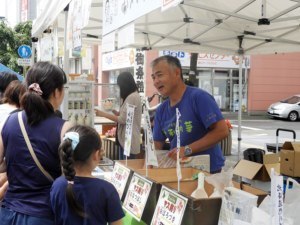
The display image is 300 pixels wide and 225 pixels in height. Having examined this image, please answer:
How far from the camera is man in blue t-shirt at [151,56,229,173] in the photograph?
8.91 feet

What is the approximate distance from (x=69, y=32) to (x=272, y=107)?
17.3 m

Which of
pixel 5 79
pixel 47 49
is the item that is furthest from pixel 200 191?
pixel 47 49

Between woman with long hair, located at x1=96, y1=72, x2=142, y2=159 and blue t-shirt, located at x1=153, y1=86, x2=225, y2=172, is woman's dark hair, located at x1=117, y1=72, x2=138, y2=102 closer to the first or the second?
woman with long hair, located at x1=96, y1=72, x2=142, y2=159

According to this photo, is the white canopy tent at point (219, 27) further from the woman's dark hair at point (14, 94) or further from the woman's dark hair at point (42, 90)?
the woman's dark hair at point (42, 90)

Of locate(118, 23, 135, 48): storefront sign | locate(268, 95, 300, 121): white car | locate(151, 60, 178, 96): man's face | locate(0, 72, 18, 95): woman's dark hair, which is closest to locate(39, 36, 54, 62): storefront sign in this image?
locate(0, 72, 18, 95): woman's dark hair

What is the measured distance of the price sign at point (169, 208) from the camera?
1.66 metres

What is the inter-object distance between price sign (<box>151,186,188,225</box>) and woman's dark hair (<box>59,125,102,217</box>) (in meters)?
0.33

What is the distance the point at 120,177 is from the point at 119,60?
62.5ft

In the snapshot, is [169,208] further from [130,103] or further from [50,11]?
[50,11]

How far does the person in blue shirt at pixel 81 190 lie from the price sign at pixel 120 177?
1.65 feet

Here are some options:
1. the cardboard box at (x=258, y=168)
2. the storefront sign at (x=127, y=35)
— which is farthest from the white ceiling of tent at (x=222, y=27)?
the storefront sign at (x=127, y=35)

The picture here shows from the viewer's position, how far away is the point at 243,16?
5.29 metres

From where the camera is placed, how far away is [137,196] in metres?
2.10

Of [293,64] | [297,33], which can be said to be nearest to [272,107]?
[293,64]
